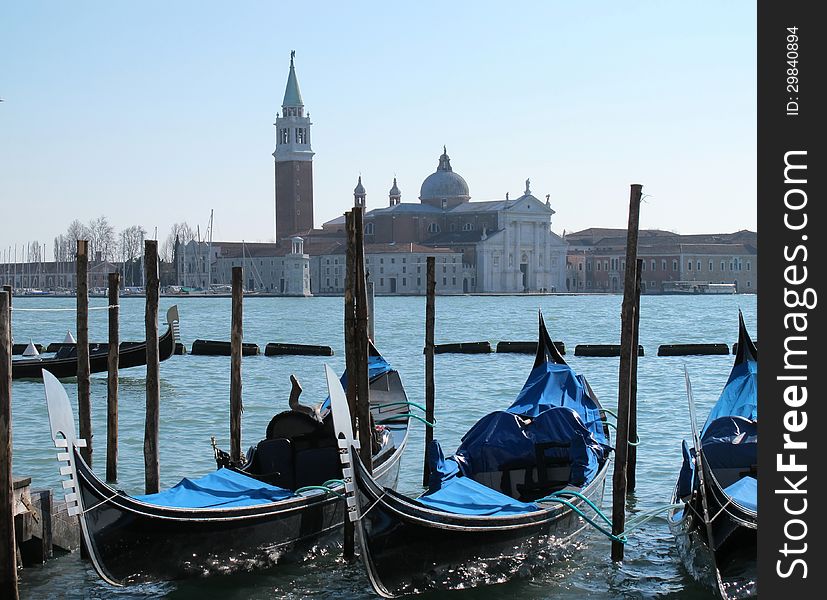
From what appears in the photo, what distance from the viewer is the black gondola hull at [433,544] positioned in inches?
151

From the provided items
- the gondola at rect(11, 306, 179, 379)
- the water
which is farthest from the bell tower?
the gondola at rect(11, 306, 179, 379)

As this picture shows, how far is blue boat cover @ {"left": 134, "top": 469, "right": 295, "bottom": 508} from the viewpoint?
4121mm

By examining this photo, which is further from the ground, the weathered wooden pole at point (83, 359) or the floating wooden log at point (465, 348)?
the weathered wooden pole at point (83, 359)

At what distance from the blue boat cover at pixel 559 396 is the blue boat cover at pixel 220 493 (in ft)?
5.32

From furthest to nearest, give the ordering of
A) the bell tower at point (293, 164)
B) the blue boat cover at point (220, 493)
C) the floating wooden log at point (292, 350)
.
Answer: the bell tower at point (293, 164) < the floating wooden log at point (292, 350) < the blue boat cover at point (220, 493)

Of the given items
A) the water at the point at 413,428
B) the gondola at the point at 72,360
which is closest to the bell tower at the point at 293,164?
the water at the point at 413,428

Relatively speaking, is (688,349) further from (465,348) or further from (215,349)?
(215,349)

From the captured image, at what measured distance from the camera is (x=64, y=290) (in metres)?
59.0

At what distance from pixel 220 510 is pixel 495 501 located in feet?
3.23

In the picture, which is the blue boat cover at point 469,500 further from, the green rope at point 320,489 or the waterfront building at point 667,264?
the waterfront building at point 667,264

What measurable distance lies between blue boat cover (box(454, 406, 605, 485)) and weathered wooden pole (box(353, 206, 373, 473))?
1.83 feet

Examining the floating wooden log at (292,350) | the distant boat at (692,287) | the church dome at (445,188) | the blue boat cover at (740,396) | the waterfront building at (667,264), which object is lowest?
the floating wooden log at (292,350)

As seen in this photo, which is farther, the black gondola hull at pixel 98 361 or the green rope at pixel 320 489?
the black gondola hull at pixel 98 361
